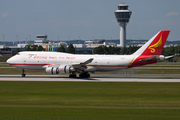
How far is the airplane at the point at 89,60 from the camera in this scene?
46125 mm

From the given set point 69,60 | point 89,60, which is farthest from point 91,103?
point 69,60

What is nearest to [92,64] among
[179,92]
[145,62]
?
[145,62]

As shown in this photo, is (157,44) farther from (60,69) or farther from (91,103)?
(91,103)

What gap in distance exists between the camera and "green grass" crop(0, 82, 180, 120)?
19.5m

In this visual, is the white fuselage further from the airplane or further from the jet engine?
the jet engine

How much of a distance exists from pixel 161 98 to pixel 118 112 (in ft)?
28.7

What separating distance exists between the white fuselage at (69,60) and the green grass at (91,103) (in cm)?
1309

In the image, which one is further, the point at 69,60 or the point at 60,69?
the point at 69,60

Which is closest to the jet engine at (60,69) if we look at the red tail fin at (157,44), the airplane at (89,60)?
the airplane at (89,60)

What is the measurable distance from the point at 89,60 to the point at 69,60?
4.75m

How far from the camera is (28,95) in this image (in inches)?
1142

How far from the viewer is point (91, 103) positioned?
982 inches

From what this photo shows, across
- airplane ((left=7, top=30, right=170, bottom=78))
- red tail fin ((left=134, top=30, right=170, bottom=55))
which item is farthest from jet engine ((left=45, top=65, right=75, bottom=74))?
red tail fin ((left=134, top=30, right=170, bottom=55))

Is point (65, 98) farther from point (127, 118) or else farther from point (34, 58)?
point (34, 58)
